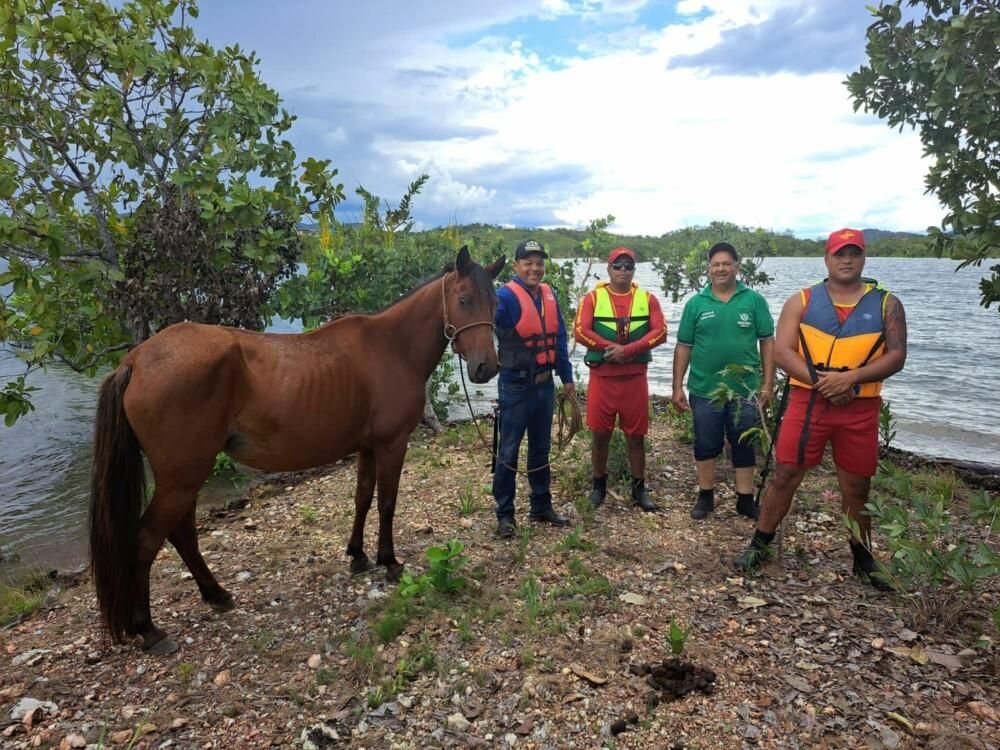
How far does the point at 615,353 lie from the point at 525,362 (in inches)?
34.2

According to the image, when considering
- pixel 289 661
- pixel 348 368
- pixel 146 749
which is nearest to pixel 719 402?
pixel 348 368

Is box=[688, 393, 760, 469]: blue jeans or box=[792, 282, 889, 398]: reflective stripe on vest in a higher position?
box=[792, 282, 889, 398]: reflective stripe on vest

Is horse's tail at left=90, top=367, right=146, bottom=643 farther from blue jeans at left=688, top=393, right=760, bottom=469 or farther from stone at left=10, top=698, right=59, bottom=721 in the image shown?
blue jeans at left=688, top=393, right=760, bottom=469

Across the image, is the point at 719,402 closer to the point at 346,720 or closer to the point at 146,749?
the point at 346,720

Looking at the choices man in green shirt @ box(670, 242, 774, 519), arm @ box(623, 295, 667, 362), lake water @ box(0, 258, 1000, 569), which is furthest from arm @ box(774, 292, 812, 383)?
lake water @ box(0, 258, 1000, 569)

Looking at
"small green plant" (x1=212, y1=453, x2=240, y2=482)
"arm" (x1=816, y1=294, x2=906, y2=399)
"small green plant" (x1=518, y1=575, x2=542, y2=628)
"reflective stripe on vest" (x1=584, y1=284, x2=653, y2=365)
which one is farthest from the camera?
"small green plant" (x1=212, y1=453, x2=240, y2=482)

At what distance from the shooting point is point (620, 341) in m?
5.36

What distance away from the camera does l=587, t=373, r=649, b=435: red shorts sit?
17.9ft

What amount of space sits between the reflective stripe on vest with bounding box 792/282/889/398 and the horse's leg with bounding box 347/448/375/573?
3.30 m

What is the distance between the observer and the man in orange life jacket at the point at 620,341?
5.32m

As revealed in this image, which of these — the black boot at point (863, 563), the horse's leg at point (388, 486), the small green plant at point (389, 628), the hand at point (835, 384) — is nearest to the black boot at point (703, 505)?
the black boot at point (863, 563)

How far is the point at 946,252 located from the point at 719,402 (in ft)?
7.46

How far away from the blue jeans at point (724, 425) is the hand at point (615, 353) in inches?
32.0

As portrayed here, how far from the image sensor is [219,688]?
11.1ft
